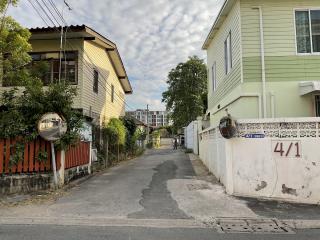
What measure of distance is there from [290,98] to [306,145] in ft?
9.95

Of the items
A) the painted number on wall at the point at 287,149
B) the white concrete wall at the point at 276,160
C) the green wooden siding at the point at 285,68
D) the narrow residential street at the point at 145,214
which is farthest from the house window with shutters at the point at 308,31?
the narrow residential street at the point at 145,214

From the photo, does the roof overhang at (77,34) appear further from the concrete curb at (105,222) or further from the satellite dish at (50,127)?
the concrete curb at (105,222)

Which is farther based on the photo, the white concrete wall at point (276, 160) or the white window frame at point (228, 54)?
the white window frame at point (228, 54)

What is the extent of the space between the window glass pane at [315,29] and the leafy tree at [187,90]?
29578 millimetres

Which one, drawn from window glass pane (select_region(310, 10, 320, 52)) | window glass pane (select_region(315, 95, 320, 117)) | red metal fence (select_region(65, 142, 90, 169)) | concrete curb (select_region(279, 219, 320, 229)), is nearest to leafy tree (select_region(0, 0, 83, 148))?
red metal fence (select_region(65, 142, 90, 169))

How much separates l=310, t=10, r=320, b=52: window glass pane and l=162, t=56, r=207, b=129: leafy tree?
97.0 feet

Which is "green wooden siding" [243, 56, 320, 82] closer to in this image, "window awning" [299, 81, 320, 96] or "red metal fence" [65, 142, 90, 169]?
"window awning" [299, 81, 320, 96]

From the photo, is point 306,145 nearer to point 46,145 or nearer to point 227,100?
point 227,100

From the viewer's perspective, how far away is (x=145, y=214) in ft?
25.6

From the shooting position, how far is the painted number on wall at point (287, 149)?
9.16m

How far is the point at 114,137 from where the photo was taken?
2073 cm

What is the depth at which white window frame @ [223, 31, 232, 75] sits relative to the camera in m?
13.4

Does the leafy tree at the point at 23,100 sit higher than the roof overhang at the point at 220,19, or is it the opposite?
the roof overhang at the point at 220,19

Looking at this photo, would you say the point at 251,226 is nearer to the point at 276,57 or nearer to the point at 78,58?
the point at 276,57
